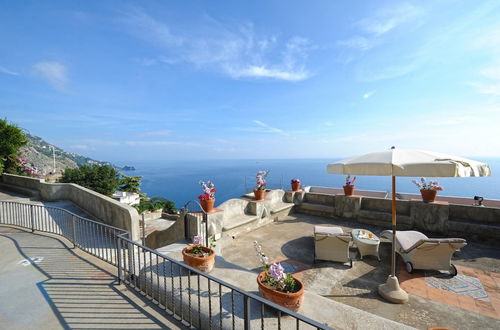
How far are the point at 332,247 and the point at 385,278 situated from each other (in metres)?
1.15

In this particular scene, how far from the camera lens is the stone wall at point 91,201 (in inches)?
233

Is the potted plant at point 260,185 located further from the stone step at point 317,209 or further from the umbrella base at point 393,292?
the umbrella base at point 393,292

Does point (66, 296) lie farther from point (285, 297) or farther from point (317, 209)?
point (317, 209)

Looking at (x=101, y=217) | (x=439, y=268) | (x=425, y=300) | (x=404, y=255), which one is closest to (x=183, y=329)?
(x=425, y=300)

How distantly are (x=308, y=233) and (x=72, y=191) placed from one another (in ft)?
35.9

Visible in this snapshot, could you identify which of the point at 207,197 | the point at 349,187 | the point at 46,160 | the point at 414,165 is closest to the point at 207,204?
the point at 207,197

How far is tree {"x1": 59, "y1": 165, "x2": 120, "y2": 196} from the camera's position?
792 inches

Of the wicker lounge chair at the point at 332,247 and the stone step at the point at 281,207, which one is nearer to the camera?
the wicker lounge chair at the point at 332,247

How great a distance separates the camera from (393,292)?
152 inches

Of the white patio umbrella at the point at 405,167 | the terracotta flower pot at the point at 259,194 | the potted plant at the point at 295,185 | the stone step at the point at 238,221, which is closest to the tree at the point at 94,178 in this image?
the terracotta flower pot at the point at 259,194

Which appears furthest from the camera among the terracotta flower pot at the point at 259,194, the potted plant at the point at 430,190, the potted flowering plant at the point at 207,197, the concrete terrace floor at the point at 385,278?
the terracotta flower pot at the point at 259,194

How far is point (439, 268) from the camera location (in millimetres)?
4652

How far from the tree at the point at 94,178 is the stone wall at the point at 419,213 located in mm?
20316

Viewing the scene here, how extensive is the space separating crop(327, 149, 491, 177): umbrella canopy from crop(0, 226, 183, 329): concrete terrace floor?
371 cm
